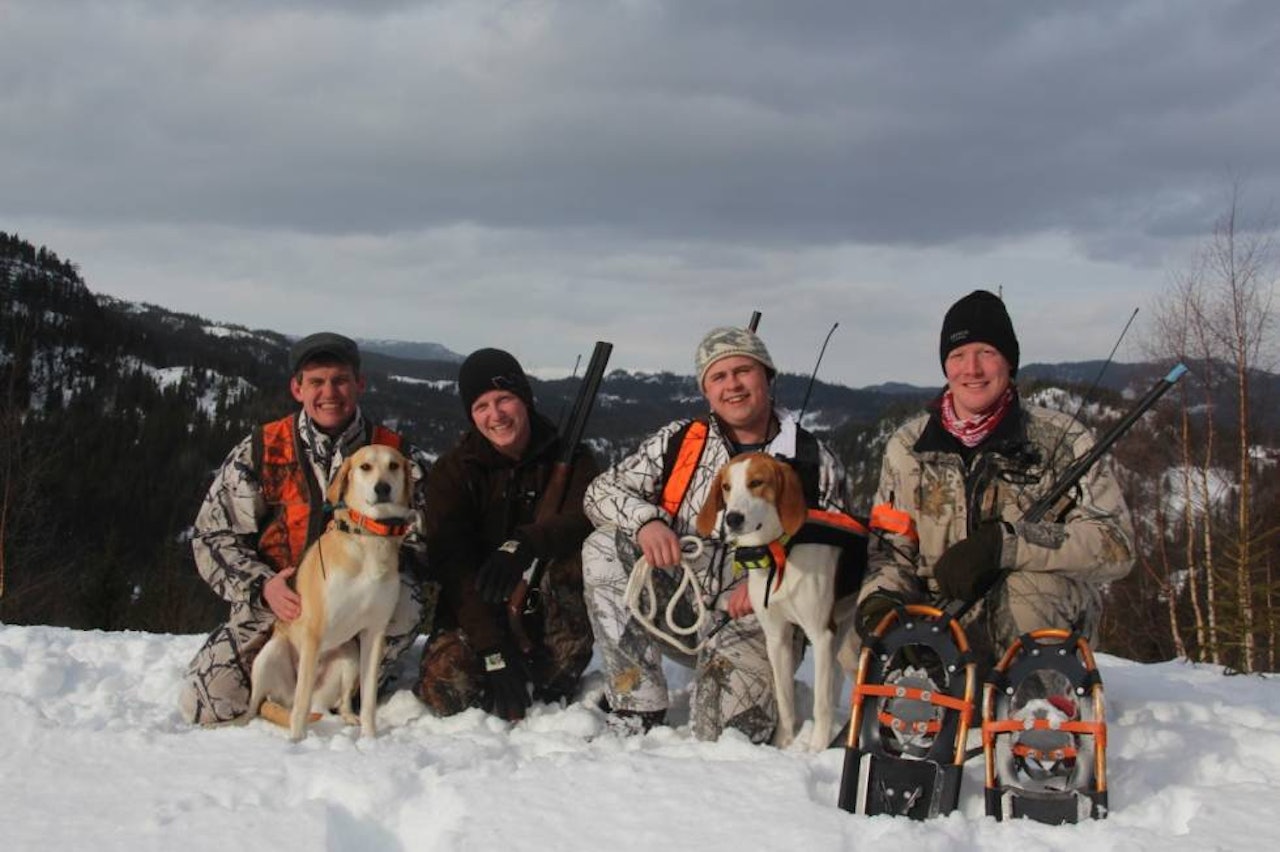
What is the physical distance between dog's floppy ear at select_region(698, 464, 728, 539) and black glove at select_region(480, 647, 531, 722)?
4.18ft

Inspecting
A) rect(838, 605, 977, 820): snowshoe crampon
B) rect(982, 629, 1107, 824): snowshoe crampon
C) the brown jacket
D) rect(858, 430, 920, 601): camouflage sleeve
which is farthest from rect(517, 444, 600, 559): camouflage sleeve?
rect(982, 629, 1107, 824): snowshoe crampon

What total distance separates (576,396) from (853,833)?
129 inches

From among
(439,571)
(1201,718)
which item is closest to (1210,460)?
(1201,718)

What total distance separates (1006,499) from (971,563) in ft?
1.91

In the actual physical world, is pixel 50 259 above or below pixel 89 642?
above

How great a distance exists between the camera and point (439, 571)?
488 cm

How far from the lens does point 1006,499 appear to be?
3965 mm

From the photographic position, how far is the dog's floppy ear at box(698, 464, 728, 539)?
409 centimetres

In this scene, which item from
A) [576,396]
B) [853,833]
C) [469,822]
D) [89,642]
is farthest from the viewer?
[89,642]

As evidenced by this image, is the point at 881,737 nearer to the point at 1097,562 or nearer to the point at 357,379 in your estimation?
the point at 1097,562

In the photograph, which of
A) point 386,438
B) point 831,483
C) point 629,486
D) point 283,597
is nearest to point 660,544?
point 629,486

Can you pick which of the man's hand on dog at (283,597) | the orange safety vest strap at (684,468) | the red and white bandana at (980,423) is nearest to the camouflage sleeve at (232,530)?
the man's hand on dog at (283,597)

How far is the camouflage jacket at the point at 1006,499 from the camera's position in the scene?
3.61m

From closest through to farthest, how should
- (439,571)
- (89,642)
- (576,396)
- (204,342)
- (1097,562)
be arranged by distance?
1. (1097,562)
2. (439,571)
3. (576,396)
4. (89,642)
5. (204,342)
